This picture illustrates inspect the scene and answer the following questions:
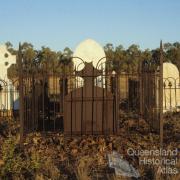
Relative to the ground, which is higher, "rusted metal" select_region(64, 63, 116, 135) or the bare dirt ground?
"rusted metal" select_region(64, 63, 116, 135)

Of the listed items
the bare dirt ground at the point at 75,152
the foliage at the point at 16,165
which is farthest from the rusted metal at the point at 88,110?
the foliage at the point at 16,165

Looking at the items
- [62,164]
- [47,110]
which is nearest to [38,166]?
[62,164]

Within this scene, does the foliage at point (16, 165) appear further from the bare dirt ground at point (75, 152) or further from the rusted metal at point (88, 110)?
the rusted metal at point (88, 110)

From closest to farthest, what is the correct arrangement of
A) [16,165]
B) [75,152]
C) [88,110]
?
[16,165], [75,152], [88,110]

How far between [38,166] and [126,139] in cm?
270

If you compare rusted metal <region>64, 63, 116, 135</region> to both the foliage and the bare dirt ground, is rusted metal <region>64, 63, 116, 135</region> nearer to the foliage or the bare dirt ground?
the bare dirt ground

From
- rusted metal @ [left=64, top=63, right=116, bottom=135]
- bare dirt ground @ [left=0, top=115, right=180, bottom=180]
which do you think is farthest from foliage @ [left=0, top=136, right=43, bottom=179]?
rusted metal @ [left=64, top=63, right=116, bottom=135]

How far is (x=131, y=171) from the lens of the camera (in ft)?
21.9

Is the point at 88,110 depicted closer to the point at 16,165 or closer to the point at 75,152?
the point at 75,152

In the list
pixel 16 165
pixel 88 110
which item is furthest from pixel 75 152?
pixel 16 165

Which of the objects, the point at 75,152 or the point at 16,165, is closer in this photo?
the point at 16,165

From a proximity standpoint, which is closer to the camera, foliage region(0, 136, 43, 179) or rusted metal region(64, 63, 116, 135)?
foliage region(0, 136, 43, 179)

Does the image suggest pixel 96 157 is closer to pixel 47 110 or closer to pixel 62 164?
pixel 62 164

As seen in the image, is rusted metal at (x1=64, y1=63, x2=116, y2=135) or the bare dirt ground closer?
the bare dirt ground
